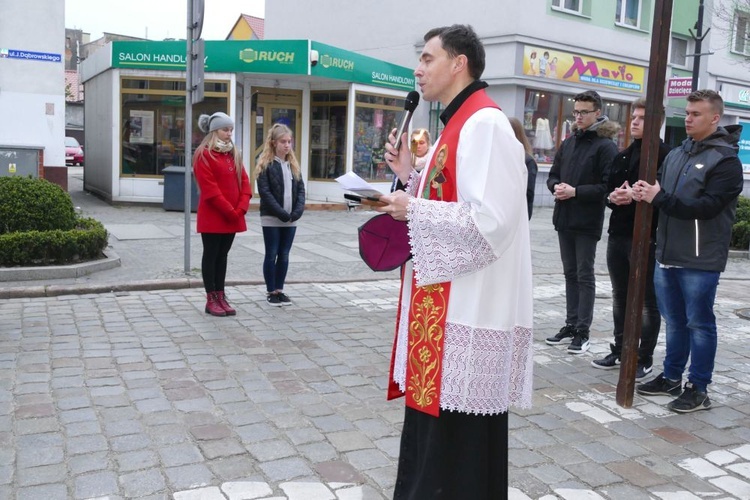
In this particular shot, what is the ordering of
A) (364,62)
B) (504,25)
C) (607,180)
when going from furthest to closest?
(504,25)
(364,62)
(607,180)

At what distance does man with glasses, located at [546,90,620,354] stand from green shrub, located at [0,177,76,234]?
6.00m

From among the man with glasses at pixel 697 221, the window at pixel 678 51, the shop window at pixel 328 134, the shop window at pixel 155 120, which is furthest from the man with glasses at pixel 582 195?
the window at pixel 678 51

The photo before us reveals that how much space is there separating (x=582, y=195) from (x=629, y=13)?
19918mm

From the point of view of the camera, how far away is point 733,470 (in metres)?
4.14

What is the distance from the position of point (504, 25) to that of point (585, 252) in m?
15.5

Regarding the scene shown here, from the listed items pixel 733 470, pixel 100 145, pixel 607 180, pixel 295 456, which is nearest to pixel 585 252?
pixel 607 180

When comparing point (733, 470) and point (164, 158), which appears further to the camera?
point (164, 158)

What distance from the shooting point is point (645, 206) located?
195 inches

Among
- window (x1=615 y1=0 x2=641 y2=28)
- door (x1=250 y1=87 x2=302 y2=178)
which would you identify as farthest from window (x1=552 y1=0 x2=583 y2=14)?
door (x1=250 y1=87 x2=302 y2=178)

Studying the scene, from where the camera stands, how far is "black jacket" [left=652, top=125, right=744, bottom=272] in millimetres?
4754

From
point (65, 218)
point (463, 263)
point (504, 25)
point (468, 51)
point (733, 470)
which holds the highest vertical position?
point (504, 25)

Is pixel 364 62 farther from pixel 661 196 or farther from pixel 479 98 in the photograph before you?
pixel 479 98

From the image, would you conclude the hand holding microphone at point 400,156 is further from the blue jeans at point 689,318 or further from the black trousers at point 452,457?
the blue jeans at point 689,318

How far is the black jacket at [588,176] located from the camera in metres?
6.14
